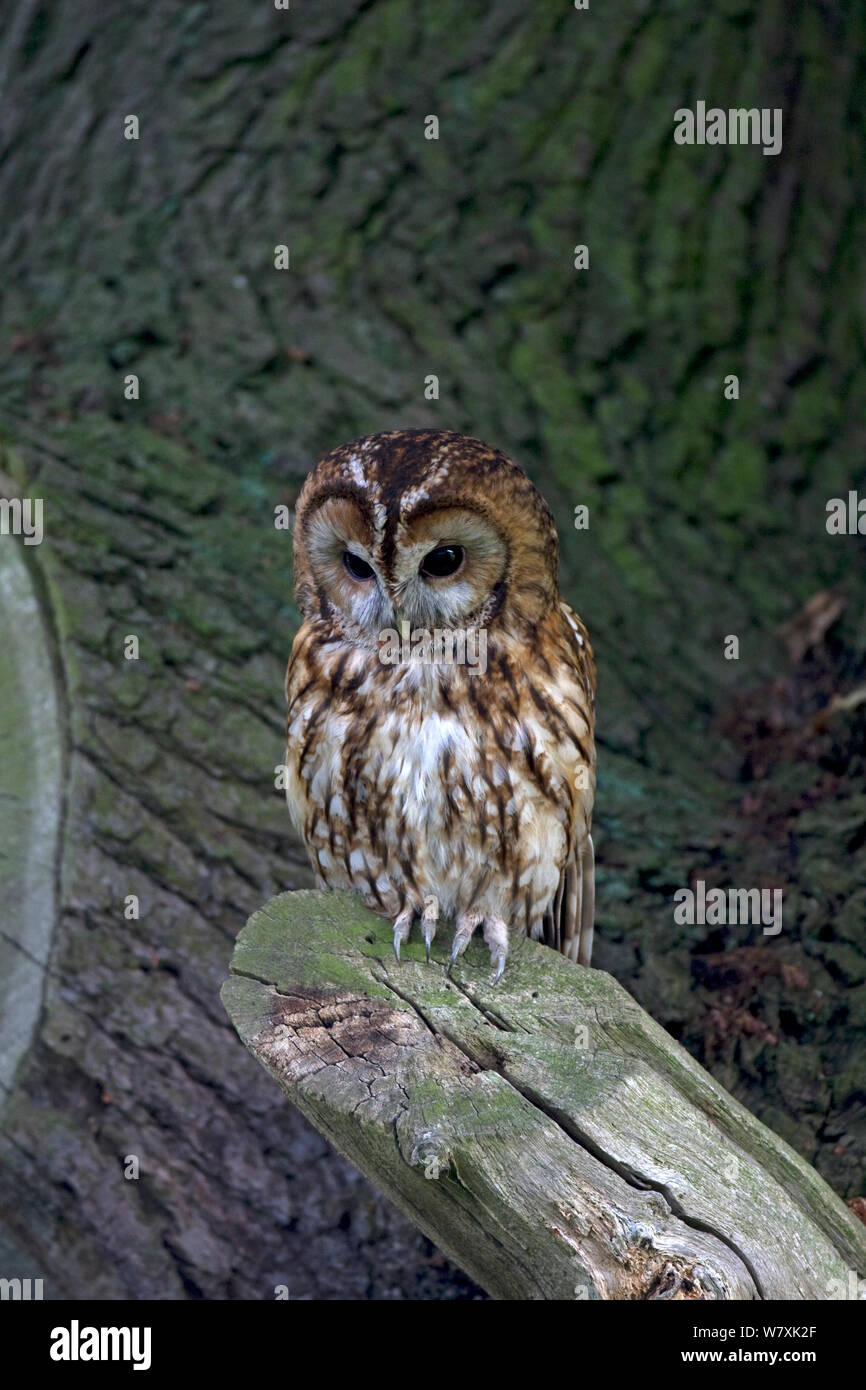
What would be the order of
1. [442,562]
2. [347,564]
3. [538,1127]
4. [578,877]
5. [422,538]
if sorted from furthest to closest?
1. [578,877]
2. [347,564]
3. [442,562]
4. [422,538]
5. [538,1127]

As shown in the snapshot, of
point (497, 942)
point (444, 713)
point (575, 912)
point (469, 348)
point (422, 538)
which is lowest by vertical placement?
point (497, 942)

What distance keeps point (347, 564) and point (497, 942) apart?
84 centimetres

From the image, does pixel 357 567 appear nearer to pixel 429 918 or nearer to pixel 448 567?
pixel 448 567

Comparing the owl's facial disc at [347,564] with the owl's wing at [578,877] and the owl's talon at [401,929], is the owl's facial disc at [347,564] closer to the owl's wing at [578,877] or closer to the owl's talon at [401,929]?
the owl's wing at [578,877]

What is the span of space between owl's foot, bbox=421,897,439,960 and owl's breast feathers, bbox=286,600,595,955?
0.10ft

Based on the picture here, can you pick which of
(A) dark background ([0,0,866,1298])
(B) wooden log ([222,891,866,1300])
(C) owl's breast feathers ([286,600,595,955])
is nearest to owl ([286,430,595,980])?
(C) owl's breast feathers ([286,600,595,955])

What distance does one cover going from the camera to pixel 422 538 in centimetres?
243

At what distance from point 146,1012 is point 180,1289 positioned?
639 millimetres

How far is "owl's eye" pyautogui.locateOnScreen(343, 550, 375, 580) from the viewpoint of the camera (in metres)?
2.59

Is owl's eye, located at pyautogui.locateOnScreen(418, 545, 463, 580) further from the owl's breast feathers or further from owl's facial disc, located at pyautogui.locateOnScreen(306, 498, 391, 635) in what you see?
the owl's breast feathers

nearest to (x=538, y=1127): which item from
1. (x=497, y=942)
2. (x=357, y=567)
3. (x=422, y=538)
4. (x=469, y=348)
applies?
(x=497, y=942)

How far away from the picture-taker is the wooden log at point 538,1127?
5.78ft

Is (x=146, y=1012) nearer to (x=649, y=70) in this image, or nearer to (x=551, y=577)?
(x=551, y=577)
